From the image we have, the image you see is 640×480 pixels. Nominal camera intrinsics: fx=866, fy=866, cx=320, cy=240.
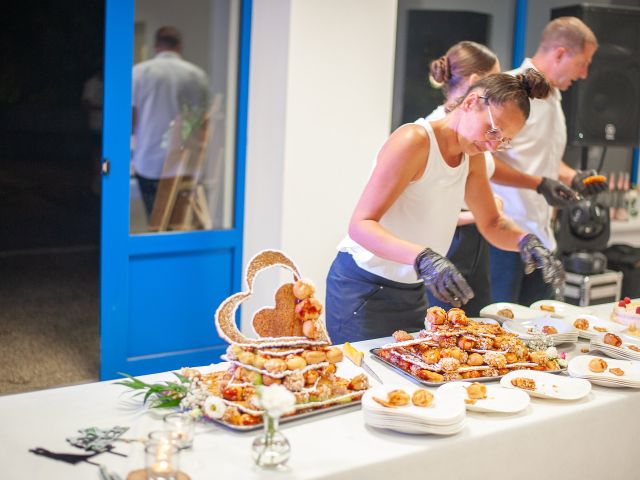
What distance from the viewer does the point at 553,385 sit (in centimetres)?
197

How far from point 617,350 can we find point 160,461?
138 centimetres

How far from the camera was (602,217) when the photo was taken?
4.69 m

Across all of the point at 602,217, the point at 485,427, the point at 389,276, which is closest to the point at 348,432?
the point at 485,427

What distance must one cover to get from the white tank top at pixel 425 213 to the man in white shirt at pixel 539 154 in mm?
1051

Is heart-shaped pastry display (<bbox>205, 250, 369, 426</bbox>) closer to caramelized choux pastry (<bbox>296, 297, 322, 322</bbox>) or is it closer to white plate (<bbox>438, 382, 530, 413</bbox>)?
caramelized choux pastry (<bbox>296, 297, 322, 322</bbox>)

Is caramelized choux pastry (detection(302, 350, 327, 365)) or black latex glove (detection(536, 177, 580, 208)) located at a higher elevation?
black latex glove (detection(536, 177, 580, 208))

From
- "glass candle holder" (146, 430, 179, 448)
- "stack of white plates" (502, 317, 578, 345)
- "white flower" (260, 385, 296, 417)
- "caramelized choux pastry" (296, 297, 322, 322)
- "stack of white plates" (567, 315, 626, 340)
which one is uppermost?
"caramelized choux pastry" (296, 297, 322, 322)

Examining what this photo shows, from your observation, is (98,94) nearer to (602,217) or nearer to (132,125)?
(132,125)

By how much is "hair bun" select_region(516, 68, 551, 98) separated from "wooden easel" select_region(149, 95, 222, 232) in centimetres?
209

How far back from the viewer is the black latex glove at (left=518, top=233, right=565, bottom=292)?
8.07 feet

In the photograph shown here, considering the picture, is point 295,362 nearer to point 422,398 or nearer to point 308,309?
point 308,309

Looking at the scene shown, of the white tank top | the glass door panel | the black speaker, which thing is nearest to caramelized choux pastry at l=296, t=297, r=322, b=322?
the white tank top

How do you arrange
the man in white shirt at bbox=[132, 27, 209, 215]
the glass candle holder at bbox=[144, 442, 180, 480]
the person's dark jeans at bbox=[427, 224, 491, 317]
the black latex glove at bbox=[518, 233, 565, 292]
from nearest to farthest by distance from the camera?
the glass candle holder at bbox=[144, 442, 180, 480], the black latex glove at bbox=[518, 233, 565, 292], the person's dark jeans at bbox=[427, 224, 491, 317], the man in white shirt at bbox=[132, 27, 209, 215]

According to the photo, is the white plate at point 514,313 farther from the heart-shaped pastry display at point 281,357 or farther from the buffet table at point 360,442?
the heart-shaped pastry display at point 281,357
